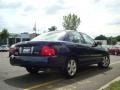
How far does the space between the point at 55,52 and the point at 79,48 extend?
1.53m

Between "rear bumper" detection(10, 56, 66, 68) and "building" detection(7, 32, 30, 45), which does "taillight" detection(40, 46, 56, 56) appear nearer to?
"rear bumper" detection(10, 56, 66, 68)

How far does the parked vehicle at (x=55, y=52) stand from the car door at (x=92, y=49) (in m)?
0.17

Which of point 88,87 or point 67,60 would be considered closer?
point 88,87

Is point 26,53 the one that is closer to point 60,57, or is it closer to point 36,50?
point 36,50

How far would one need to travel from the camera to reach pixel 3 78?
9.47 meters

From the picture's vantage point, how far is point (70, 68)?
998cm

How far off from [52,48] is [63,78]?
1.34 meters

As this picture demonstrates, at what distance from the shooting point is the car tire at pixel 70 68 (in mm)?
9711

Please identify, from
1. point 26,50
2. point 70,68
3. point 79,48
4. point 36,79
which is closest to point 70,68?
point 70,68

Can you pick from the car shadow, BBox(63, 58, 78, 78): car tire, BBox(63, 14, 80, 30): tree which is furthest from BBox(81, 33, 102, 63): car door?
BBox(63, 14, 80, 30): tree

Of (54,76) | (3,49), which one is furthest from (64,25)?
(54,76)

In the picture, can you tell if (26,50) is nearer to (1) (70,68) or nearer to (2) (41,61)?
(2) (41,61)

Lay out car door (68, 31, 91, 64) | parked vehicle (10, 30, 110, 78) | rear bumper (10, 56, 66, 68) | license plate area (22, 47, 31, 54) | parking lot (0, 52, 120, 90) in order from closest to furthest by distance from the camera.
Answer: parking lot (0, 52, 120, 90), rear bumper (10, 56, 66, 68), parked vehicle (10, 30, 110, 78), license plate area (22, 47, 31, 54), car door (68, 31, 91, 64)

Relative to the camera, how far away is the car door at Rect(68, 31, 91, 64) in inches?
405
